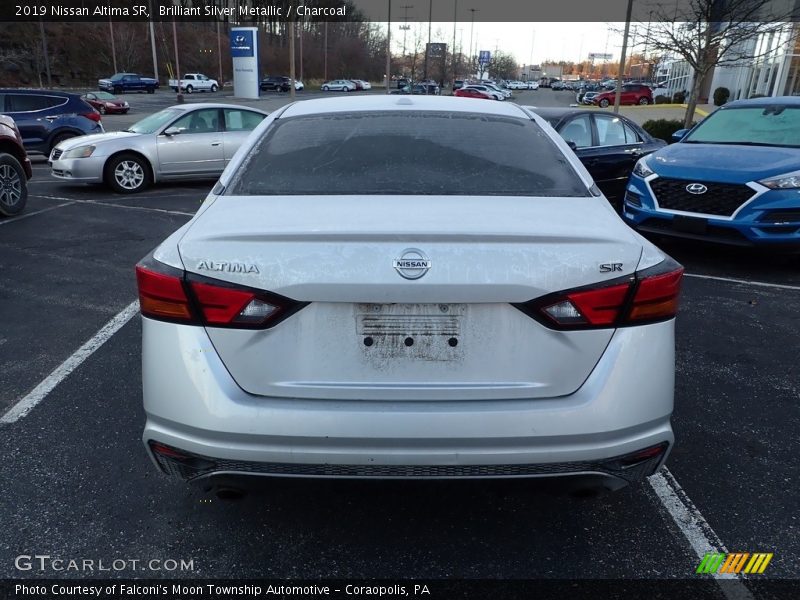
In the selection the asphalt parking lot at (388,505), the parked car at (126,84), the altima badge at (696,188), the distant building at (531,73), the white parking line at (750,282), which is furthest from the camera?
the distant building at (531,73)

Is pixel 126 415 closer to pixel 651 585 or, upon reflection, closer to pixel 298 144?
pixel 298 144

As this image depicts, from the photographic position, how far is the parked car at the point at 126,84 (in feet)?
179

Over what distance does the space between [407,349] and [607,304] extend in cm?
65

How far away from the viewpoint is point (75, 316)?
4969 mm

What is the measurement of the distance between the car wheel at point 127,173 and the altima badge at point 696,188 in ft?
28.7

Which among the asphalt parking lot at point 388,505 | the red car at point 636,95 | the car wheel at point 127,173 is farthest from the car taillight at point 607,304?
the red car at point 636,95

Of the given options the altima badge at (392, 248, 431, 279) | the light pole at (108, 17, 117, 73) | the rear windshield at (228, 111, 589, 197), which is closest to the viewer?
the altima badge at (392, 248, 431, 279)

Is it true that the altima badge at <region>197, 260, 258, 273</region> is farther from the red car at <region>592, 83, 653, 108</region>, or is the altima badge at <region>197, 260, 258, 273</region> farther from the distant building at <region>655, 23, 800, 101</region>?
the red car at <region>592, 83, 653, 108</region>

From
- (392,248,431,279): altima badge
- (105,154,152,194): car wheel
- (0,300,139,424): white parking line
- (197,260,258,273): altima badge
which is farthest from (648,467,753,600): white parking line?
(105,154,152,194): car wheel

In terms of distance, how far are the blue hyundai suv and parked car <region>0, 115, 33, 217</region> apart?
25.8 feet

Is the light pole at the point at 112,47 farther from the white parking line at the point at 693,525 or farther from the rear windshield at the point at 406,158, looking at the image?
the white parking line at the point at 693,525

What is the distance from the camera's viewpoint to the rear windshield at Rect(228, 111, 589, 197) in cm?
254

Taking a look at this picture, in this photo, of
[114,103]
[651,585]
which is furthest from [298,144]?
[114,103]

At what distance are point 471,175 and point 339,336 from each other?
1041 mm
